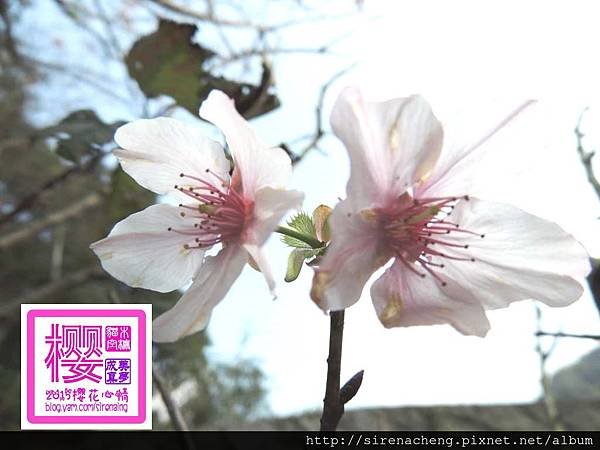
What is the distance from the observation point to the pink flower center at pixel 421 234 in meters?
0.36

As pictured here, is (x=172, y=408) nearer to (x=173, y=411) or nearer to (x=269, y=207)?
(x=173, y=411)

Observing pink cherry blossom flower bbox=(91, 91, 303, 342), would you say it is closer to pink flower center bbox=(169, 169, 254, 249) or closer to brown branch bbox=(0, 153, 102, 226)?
pink flower center bbox=(169, 169, 254, 249)

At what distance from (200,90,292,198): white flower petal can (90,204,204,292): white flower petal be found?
65mm

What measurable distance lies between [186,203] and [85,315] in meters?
0.33

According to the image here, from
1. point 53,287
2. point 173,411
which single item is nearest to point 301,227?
point 173,411

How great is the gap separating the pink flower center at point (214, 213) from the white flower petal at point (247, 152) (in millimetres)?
14

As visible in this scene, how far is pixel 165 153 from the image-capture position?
0.42m

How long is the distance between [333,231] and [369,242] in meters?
0.05

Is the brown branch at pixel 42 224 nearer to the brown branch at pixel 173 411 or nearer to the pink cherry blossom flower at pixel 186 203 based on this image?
the brown branch at pixel 173 411

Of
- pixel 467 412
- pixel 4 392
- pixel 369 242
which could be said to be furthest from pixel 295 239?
pixel 4 392

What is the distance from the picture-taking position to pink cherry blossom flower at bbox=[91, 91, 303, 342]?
0.38 metres

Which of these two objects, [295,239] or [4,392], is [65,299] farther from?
[295,239]

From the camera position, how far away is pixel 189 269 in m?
0.42

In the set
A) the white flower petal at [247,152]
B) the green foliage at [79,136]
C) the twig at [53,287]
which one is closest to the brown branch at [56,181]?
the green foliage at [79,136]
